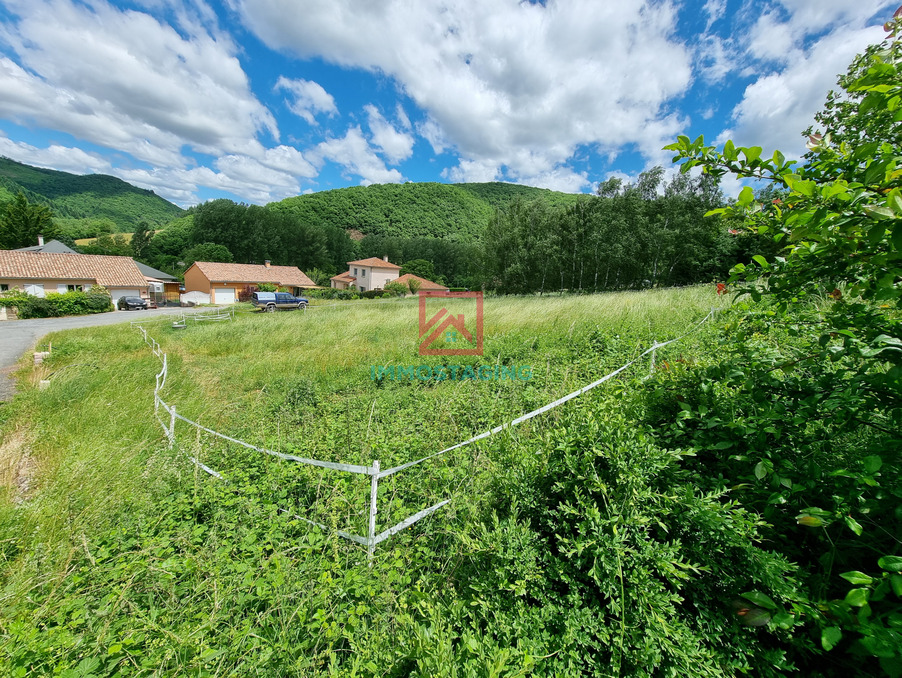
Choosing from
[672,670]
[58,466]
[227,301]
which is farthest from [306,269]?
[672,670]

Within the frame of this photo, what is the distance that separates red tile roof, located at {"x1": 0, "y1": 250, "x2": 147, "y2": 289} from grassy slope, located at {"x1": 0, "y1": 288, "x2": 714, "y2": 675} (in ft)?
105

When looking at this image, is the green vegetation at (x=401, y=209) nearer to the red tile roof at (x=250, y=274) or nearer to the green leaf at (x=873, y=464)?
the red tile roof at (x=250, y=274)

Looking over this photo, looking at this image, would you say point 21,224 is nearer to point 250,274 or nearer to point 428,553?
point 250,274

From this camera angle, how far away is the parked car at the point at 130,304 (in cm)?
2816

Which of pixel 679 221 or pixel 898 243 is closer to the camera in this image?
pixel 898 243

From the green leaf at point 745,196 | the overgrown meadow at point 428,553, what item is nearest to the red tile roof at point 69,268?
the overgrown meadow at point 428,553

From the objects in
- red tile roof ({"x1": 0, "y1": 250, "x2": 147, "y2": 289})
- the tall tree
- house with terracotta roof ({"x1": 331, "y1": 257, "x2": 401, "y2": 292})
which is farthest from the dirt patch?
the tall tree

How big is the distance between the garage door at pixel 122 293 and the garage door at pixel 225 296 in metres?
7.13

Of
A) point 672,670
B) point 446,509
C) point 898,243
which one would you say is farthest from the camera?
point 446,509

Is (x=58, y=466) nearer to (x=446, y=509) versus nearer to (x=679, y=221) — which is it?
(x=446, y=509)

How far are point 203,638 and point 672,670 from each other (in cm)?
209

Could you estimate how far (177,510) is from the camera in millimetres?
2688

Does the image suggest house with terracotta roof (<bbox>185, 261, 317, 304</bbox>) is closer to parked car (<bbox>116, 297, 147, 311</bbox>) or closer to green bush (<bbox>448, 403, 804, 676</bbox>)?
parked car (<bbox>116, 297, 147, 311</bbox>)

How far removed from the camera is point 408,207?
308 feet
